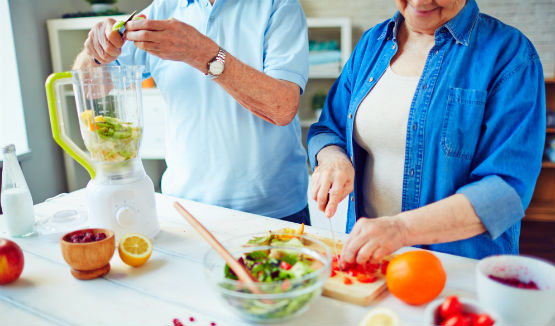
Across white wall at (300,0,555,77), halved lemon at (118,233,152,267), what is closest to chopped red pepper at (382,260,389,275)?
halved lemon at (118,233,152,267)

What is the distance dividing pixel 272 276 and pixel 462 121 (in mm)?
570

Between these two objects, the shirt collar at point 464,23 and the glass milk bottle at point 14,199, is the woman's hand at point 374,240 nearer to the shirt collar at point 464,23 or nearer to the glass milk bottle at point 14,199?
the shirt collar at point 464,23

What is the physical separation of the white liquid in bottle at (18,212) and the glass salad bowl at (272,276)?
59cm

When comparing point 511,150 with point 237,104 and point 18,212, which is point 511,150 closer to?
point 237,104

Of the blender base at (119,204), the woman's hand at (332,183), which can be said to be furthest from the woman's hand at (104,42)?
the woman's hand at (332,183)

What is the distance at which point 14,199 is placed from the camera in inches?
46.1

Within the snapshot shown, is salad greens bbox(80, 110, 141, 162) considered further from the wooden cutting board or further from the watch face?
the wooden cutting board

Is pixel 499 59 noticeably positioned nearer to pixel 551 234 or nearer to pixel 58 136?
pixel 58 136

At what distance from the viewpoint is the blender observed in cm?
110

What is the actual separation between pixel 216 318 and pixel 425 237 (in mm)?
450

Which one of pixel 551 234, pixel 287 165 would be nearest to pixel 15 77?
pixel 287 165

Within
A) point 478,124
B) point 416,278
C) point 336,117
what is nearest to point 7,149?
point 336,117

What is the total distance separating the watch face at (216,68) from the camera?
1.18 metres

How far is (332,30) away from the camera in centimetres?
320
